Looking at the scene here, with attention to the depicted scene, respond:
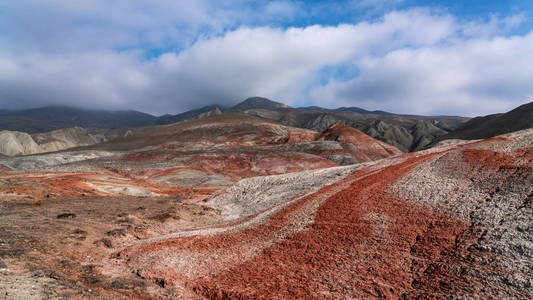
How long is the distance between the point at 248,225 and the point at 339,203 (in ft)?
18.5

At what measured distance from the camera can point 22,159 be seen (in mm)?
64625

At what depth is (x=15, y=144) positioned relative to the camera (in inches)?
5049

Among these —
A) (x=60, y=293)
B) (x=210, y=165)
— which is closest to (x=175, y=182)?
(x=210, y=165)

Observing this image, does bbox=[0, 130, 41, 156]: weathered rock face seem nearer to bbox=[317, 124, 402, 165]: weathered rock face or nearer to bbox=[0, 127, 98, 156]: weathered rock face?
bbox=[0, 127, 98, 156]: weathered rock face

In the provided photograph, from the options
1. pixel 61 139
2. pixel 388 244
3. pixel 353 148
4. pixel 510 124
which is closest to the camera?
pixel 388 244

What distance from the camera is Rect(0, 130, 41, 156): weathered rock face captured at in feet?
408


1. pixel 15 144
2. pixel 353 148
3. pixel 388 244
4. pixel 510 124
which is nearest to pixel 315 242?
pixel 388 244

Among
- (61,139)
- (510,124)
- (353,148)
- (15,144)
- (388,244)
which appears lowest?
(15,144)

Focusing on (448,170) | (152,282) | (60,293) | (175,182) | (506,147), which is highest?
(506,147)

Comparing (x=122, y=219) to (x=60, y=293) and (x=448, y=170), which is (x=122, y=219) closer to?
(x=60, y=293)

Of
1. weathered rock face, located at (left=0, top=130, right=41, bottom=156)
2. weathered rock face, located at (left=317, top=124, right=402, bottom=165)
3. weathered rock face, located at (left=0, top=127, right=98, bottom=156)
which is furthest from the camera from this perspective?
weathered rock face, located at (left=0, top=127, right=98, bottom=156)

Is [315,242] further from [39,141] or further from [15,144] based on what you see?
[39,141]

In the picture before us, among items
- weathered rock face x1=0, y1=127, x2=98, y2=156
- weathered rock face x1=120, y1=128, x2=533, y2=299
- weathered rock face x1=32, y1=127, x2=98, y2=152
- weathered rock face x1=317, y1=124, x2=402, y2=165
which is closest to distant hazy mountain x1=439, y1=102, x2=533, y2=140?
weathered rock face x1=317, y1=124, x2=402, y2=165

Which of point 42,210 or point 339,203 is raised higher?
point 339,203
